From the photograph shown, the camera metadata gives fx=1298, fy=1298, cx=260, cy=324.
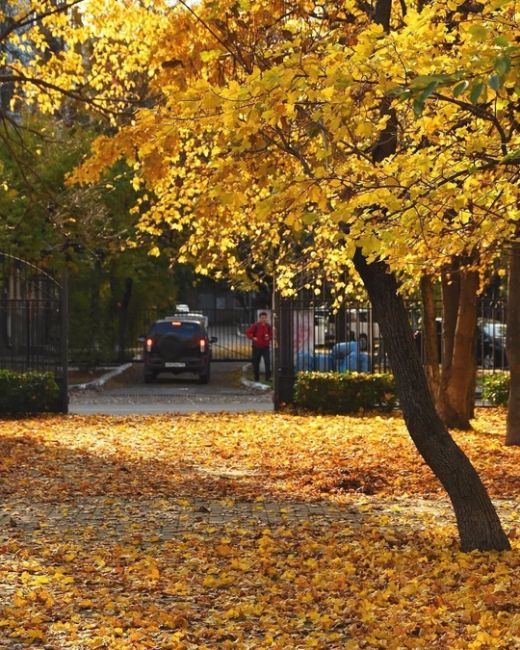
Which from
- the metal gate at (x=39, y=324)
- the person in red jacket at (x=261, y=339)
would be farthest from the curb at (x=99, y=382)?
the person in red jacket at (x=261, y=339)

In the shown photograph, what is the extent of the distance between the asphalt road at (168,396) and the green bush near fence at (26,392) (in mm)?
1061

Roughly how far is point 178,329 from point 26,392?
36.8 ft

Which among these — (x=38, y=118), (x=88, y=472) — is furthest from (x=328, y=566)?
(x=38, y=118)

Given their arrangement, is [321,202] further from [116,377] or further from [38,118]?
[116,377]

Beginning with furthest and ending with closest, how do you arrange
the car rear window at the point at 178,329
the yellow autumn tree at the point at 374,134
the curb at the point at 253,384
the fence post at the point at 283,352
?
the car rear window at the point at 178,329 < the curb at the point at 253,384 < the fence post at the point at 283,352 < the yellow autumn tree at the point at 374,134

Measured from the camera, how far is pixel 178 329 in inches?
1287

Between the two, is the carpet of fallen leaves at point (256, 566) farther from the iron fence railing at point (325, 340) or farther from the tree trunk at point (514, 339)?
the iron fence railing at point (325, 340)

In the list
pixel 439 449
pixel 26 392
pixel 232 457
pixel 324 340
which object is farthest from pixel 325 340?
pixel 439 449

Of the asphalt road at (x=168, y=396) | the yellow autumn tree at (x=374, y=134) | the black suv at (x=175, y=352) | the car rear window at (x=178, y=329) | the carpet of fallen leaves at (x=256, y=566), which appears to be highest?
the yellow autumn tree at (x=374, y=134)

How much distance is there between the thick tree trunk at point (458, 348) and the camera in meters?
18.3

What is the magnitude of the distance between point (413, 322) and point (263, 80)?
21.8 meters

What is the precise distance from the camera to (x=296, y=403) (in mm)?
22156

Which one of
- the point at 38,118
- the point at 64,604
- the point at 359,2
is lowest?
the point at 64,604

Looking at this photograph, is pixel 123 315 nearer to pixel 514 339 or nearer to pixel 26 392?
pixel 26 392
